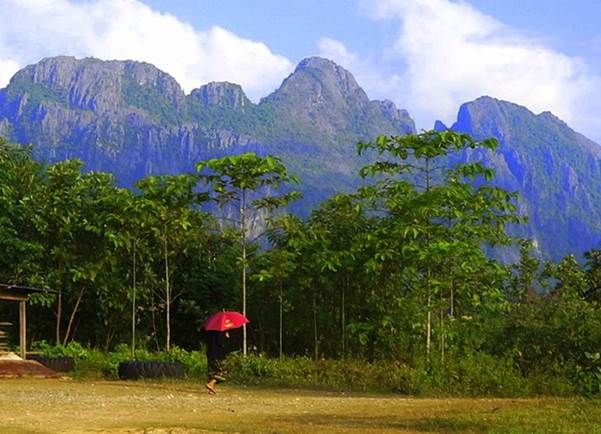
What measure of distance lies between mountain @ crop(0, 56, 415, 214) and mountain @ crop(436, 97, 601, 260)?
17045 mm

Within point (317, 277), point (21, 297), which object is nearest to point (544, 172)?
point (317, 277)

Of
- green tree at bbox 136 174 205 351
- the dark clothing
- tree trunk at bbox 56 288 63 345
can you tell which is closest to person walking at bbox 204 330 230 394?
the dark clothing

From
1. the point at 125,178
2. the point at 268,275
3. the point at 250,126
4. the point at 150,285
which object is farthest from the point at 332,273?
the point at 250,126

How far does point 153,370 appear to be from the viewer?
20.4 meters

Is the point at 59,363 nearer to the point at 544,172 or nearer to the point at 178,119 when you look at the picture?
the point at 178,119

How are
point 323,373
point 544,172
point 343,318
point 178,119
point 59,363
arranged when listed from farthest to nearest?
point 544,172, point 178,119, point 59,363, point 343,318, point 323,373

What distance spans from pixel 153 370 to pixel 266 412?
23.2 feet

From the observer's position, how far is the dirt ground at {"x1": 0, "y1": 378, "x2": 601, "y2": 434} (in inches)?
455

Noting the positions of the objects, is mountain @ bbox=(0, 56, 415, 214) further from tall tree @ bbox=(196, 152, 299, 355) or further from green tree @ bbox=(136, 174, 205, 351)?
tall tree @ bbox=(196, 152, 299, 355)

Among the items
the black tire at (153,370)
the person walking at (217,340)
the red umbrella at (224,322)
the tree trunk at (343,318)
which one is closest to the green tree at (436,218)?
the tree trunk at (343,318)

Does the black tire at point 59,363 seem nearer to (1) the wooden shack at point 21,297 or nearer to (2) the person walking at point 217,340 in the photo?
(1) the wooden shack at point 21,297

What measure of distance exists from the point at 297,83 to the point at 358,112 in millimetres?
14399

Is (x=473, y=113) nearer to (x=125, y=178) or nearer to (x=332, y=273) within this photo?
(x=125, y=178)

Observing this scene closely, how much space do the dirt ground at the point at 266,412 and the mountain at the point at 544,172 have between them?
452 ft
